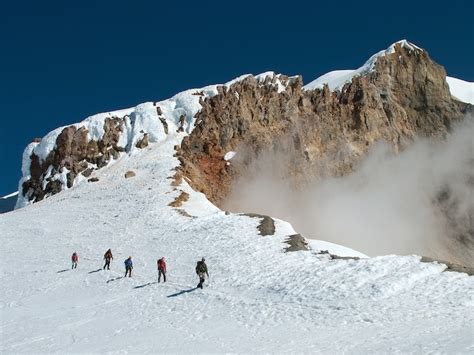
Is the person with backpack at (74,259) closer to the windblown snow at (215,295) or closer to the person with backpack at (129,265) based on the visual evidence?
the windblown snow at (215,295)

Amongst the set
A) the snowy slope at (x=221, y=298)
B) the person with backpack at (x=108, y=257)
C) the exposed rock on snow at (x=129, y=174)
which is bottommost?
the snowy slope at (x=221, y=298)

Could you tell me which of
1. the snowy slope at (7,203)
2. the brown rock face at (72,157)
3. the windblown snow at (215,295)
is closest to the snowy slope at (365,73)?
the brown rock face at (72,157)

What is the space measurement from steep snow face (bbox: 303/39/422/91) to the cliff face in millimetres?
338

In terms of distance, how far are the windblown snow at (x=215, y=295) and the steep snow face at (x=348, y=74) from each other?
51.0m

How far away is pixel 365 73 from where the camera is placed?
93.3 m

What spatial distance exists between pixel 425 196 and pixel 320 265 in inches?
2595

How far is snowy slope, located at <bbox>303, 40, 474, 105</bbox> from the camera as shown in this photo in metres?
93.0

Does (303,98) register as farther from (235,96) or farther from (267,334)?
(267,334)

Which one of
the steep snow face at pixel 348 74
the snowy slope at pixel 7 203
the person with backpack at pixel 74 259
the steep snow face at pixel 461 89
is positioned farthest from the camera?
the steep snow face at pixel 461 89

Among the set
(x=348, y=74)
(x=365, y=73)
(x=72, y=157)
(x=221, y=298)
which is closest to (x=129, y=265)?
(x=221, y=298)

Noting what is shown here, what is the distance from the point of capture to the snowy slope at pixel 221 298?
823 inches

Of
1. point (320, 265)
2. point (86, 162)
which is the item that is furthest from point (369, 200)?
point (320, 265)

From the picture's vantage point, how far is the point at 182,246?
128 feet

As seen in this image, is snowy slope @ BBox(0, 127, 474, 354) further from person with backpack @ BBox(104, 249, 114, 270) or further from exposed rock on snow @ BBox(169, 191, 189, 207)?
exposed rock on snow @ BBox(169, 191, 189, 207)
